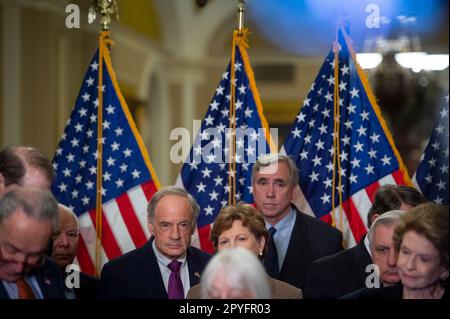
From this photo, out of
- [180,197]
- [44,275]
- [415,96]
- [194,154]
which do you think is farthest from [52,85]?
[415,96]

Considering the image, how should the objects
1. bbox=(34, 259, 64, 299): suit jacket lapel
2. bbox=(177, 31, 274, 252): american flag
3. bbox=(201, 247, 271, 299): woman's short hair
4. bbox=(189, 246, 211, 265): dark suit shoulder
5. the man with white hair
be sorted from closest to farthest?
bbox=(201, 247, 271, 299): woman's short hair
bbox=(34, 259, 64, 299): suit jacket lapel
the man with white hair
bbox=(189, 246, 211, 265): dark suit shoulder
bbox=(177, 31, 274, 252): american flag

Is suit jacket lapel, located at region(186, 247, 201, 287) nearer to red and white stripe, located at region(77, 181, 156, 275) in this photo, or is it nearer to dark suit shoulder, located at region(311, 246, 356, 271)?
dark suit shoulder, located at region(311, 246, 356, 271)

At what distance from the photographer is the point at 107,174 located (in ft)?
19.4

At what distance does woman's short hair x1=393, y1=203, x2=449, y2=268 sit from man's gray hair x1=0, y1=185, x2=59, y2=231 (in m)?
1.20

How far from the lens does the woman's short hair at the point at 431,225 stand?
10.6 feet

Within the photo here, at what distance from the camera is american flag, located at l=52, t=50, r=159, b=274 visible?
578 cm

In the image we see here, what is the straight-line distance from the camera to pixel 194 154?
596 centimetres

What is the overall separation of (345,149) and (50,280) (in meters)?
2.88

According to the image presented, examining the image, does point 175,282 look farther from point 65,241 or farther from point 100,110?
point 100,110

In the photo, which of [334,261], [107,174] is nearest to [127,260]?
[334,261]

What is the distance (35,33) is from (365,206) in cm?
457

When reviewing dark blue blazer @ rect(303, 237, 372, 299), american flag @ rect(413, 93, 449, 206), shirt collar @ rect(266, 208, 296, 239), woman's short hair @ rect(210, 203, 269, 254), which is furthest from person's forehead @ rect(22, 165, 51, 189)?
american flag @ rect(413, 93, 449, 206)
